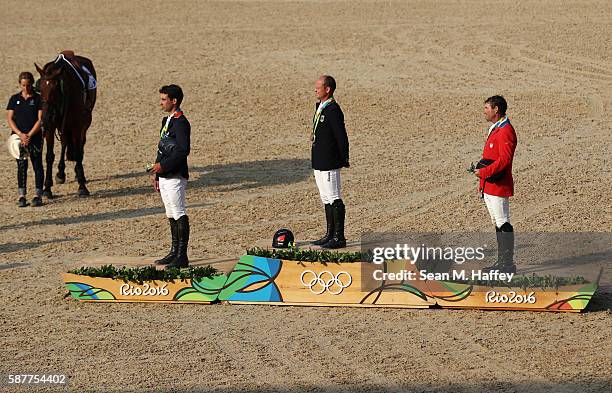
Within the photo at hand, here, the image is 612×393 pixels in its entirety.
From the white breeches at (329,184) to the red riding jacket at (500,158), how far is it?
5.69ft

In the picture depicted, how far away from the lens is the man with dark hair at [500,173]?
39.1 ft

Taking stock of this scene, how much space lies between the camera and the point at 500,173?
11922 millimetres

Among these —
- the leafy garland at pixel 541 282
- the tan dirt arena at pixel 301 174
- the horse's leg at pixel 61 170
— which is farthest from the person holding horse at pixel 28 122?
the leafy garland at pixel 541 282

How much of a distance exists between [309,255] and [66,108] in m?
6.49

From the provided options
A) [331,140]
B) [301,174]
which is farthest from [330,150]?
[301,174]

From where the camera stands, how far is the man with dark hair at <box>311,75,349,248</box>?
12719 mm

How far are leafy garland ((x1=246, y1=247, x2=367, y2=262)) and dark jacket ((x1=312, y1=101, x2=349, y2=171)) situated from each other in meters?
1.00

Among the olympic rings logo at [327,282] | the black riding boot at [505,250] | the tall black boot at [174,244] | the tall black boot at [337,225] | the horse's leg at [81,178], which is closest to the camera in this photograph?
the black riding boot at [505,250]

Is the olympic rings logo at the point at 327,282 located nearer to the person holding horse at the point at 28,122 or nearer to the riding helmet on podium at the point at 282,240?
the riding helmet on podium at the point at 282,240

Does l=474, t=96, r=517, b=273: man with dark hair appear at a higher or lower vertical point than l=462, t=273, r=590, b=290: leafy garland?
higher

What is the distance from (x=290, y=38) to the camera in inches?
1129

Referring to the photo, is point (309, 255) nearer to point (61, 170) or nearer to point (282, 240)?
point (282, 240)

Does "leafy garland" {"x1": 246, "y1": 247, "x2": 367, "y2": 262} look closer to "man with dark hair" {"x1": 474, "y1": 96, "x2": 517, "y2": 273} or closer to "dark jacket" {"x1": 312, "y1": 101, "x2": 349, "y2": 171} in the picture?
"dark jacket" {"x1": 312, "y1": 101, "x2": 349, "y2": 171}

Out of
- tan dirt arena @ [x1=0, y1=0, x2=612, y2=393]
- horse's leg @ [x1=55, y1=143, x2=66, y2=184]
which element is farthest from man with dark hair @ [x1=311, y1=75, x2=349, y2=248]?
horse's leg @ [x1=55, y1=143, x2=66, y2=184]
